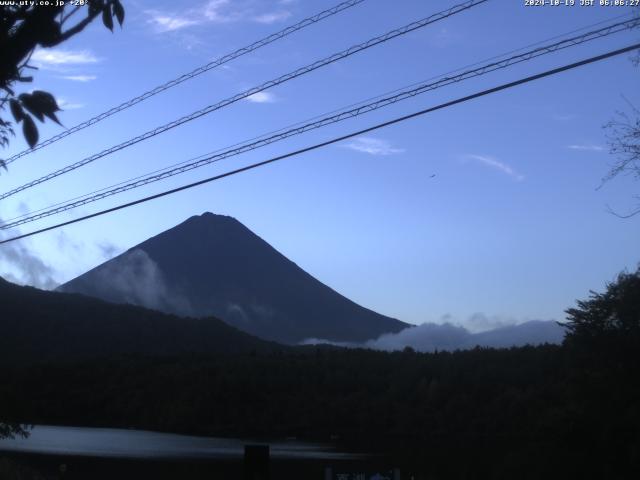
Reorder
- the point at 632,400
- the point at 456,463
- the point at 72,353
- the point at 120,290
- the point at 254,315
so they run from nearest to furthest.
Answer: the point at 456,463
the point at 632,400
the point at 72,353
the point at 120,290
the point at 254,315

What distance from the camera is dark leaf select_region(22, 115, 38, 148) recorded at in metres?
3.88

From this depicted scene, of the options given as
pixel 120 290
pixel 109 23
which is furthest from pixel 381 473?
pixel 120 290

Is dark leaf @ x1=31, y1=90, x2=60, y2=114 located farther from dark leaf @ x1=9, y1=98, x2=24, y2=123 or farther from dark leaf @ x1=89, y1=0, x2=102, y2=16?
dark leaf @ x1=89, y1=0, x2=102, y2=16

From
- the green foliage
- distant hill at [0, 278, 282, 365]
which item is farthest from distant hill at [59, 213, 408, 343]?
the green foliage

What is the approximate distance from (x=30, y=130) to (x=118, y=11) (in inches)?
30.0

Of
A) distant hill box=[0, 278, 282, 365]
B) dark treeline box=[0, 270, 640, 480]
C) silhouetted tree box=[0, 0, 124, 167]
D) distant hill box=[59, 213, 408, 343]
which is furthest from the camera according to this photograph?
distant hill box=[59, 213, 408, 343]

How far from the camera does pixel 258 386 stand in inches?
2997

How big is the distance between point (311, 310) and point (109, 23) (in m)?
143

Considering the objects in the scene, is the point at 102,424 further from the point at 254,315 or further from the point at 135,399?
the point at 254,315

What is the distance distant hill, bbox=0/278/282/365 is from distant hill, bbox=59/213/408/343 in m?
24.0

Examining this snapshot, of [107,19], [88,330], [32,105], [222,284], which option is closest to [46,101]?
[32,105]

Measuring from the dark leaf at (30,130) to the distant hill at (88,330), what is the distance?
68.9 m

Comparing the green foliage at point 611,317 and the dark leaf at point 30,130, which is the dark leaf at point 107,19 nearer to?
the dark leaf at point 30,130

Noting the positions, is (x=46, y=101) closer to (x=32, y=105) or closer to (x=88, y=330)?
(x=32, y=105)
